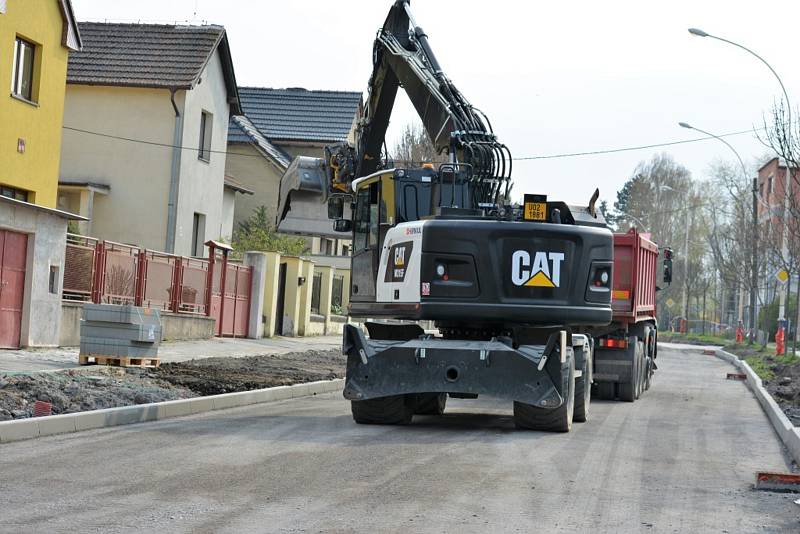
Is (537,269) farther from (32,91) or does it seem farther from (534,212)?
(32,91)

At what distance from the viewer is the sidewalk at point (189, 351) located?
1838cm

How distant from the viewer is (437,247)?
1397cm

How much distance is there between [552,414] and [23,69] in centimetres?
1598

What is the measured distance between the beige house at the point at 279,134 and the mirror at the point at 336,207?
31515mm

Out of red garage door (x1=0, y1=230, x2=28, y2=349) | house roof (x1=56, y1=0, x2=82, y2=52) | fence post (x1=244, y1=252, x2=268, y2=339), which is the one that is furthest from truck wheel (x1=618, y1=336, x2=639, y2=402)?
fence post (x1=244, y1=252, x2=268, y2=339)

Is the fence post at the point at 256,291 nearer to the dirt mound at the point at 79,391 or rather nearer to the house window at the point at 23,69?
the house window at the point at 23,69

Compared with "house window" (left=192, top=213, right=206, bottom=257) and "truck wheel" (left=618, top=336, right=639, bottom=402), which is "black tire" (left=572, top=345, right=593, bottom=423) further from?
"house window" (left=192, top=213, right=206, bottom=257)

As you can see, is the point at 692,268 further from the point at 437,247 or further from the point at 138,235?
the point at 437,247

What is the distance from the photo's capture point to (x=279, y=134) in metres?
52.7

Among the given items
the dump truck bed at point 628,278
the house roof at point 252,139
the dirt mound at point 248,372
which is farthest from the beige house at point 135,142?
the dump truck bed at point 628,278

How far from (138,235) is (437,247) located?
24.0 meters

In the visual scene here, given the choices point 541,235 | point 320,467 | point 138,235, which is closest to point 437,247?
point 541,235

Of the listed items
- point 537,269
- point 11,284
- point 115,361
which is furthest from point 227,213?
point 537,269

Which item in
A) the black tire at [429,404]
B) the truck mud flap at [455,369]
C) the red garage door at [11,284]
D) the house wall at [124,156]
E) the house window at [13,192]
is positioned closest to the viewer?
the truck mud flap at [455,369]
